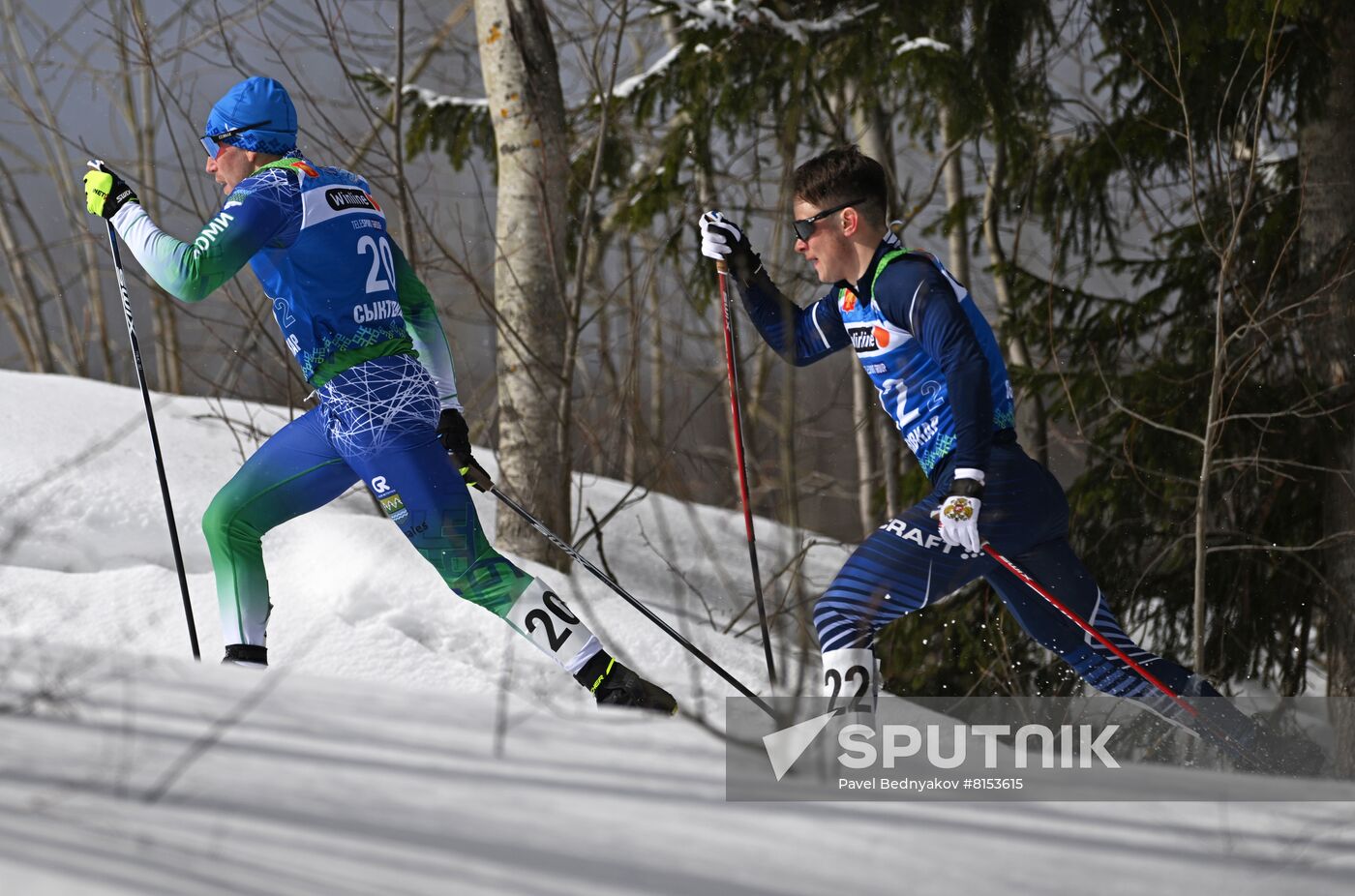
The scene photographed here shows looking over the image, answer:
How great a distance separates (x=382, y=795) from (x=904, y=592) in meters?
1.64

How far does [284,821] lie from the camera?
156 centimetres

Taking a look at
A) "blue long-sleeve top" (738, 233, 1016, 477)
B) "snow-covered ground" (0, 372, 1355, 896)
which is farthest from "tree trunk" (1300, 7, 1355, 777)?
"snow-covered ground" (0, 372, 1355, 896)

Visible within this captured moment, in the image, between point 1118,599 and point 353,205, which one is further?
point 1118,599

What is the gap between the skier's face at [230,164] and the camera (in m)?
3.23

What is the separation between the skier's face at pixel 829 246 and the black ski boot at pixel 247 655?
6.35 ft

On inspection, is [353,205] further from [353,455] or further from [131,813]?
[131,813]

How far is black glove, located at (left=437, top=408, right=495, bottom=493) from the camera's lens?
3484 millimetres

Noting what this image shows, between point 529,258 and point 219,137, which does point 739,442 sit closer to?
point 219,137

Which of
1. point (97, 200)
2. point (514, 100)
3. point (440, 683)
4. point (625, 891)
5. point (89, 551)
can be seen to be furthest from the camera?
point (514, 100)

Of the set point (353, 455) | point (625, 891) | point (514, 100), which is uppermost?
point (514, 100)

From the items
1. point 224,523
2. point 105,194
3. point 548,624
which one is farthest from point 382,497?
point 105,194

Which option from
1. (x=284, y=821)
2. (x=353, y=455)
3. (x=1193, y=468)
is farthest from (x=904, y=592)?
(x=1193, y=468)

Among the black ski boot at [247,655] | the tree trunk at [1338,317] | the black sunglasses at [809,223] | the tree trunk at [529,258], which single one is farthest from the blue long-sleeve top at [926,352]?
the tree trunk at [1338,317]

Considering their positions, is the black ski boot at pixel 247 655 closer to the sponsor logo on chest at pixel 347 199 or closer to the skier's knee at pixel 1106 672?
the sponsor logo on chest at pixel 347 199
